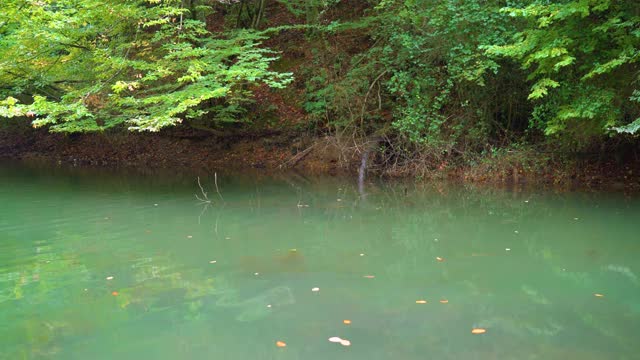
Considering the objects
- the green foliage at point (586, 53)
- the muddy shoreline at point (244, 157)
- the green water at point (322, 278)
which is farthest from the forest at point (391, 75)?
the green water at point (322, 278)

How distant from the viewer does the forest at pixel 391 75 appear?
11.2 meters

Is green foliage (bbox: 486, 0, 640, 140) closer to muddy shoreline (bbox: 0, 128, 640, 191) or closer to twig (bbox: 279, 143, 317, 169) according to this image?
muddy shoreline (bbox: 0, 128, 640, 191)

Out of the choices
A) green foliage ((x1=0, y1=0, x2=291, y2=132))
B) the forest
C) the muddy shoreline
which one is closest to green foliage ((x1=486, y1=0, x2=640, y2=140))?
the forest

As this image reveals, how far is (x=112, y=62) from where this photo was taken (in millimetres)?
12914

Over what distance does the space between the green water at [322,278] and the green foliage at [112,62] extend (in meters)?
2.28

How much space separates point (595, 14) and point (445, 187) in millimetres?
5070

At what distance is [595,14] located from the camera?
1086cm

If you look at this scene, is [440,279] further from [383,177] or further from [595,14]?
[383,177]

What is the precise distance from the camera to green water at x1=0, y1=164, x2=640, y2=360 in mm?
4711

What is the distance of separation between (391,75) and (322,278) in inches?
450

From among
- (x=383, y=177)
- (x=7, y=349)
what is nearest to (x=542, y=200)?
(x=383, y=177)

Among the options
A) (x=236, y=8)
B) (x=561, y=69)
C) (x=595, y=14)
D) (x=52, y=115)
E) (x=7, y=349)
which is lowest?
(x=7, y=349)

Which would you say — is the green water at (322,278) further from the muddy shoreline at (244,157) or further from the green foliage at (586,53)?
the muddy shoreline at (244,157)

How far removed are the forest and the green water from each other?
238cm
